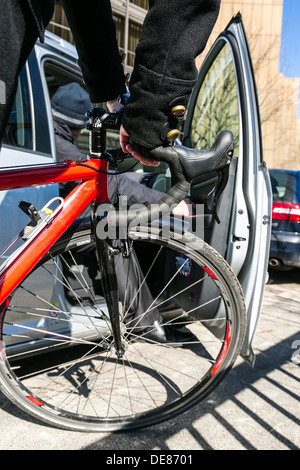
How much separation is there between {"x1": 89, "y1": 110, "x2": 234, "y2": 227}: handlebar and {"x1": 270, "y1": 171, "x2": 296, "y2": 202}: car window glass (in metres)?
3.85

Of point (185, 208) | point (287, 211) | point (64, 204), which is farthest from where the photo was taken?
point (287, 211)

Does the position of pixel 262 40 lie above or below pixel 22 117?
above

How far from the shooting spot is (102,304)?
255 cm

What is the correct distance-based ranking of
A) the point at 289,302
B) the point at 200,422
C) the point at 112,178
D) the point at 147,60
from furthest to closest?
the point at 289,302, the point at 112,178, the point at 200,422, the point at 147,60

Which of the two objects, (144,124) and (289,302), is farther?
(289,302)

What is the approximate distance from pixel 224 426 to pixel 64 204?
1.34 meters

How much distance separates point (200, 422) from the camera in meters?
2.11

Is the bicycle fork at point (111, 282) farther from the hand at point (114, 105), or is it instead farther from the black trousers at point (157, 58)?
the black trousers at point (157, 58)

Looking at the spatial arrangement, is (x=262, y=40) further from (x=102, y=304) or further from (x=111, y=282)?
(x=111, y=282)

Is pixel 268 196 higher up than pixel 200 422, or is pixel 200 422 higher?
pixel 268 196

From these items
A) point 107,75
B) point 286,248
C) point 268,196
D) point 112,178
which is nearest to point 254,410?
point 268,196

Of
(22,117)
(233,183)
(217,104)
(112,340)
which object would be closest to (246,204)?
(233,183)

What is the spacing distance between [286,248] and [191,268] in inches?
124
